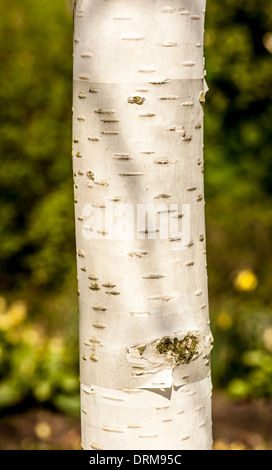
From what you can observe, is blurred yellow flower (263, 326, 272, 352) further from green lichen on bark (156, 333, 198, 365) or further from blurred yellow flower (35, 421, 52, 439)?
green lichen on bark (156, 333, 198, 365)

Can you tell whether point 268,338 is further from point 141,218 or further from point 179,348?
point 141,218

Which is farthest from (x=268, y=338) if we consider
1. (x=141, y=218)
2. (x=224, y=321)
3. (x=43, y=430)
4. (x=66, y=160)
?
(x=141, y=218)

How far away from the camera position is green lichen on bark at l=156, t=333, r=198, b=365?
156cm

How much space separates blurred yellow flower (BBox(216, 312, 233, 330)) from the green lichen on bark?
3.23 meters

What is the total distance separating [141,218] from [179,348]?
0.35 metres

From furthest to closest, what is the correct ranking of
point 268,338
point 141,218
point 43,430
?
1. point 268,338
2. point 43,430
3. point 141,218

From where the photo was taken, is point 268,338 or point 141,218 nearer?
point 141,218

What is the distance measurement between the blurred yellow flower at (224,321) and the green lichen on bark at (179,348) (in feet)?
10.6

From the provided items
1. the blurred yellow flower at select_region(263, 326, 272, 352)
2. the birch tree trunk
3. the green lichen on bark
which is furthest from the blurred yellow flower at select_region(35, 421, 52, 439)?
the green lichen on bark

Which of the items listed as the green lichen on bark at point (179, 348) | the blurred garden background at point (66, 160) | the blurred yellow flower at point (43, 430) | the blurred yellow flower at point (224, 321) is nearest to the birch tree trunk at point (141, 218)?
the green lichen on bark at point (179, 348)

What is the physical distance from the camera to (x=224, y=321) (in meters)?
4.82

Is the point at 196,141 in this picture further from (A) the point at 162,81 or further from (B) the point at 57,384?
(B) the point at 57,384

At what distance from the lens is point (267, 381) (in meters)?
4.52

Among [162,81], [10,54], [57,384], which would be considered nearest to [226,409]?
[57,384]
